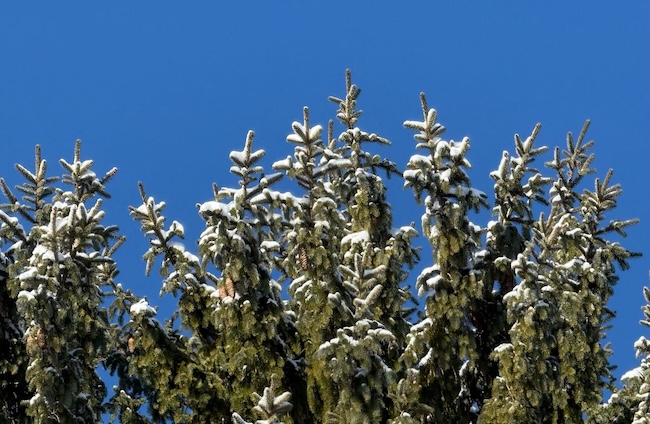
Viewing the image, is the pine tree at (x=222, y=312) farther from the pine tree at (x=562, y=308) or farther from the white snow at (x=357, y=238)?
the pine tree at (x=562, y=308)

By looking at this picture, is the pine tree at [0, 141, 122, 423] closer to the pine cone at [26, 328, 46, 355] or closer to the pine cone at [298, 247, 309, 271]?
the pine cone at [26, 328, 46, 355]

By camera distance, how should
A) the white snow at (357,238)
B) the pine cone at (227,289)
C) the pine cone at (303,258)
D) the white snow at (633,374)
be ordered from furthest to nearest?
the white snow at (633,374) → the white snow at (357,238) → the pine cone at (227,289) → the pine cone at (303,258)

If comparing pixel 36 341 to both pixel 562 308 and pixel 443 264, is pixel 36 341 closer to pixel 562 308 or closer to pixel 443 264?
pixel 443 264

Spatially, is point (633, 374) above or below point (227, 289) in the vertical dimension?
below

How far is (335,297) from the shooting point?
20625 millimetres

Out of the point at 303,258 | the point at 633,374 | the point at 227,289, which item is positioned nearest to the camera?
the point at 303,258

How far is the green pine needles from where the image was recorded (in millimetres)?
21047

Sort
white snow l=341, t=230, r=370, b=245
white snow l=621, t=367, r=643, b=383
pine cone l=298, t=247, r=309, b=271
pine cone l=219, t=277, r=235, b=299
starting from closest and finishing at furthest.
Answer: pine cone l=298, t=247, r=309, b=271 → pine cone l=219, t=277, r=235, b=299 → white snow l=341, t=230, r=370, b=245 → white snow l=621, t=367, r=643, b=383

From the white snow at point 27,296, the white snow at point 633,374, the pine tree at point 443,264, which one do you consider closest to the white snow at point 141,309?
the white snow at point 27,296

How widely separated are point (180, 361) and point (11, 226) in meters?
4.54

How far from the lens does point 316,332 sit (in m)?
21.0

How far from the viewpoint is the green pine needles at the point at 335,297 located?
21.0 meters

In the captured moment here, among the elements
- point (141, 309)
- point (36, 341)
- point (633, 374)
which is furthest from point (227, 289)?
point (633, 374)

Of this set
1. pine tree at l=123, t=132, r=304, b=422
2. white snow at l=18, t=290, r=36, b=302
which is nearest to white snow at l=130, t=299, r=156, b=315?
pine tree at l=123, t=132, r=304, b=422
